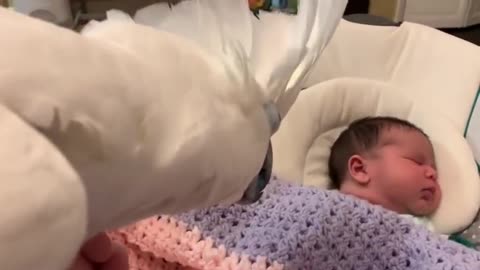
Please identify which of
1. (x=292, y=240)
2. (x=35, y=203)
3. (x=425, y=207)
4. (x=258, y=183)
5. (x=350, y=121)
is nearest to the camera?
(x=35, y=203)

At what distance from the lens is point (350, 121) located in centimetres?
120

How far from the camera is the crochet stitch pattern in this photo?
29.6 inches

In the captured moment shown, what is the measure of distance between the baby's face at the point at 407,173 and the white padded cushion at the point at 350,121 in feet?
0.06

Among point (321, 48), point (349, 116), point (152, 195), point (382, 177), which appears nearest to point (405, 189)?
point (382, 177)

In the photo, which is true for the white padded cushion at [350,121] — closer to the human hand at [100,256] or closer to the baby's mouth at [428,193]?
the baby's mouth at [428,193]

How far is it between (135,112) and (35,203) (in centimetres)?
9

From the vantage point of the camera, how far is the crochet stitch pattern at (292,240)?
0.75 meters

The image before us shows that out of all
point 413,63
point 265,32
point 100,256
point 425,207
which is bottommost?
point 425,207

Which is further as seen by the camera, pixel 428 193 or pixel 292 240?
pixel 428 193

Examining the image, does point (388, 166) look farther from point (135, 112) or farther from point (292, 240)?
point (135, 112)

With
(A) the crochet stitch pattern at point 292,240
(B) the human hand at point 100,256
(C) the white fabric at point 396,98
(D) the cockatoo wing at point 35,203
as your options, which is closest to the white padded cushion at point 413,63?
(C) the white fabric at point 396,98

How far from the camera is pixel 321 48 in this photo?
1.57 ft

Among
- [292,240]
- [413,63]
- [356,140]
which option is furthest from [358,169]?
[292,240]

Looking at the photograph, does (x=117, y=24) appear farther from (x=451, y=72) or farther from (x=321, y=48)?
(x=451, y=72)
